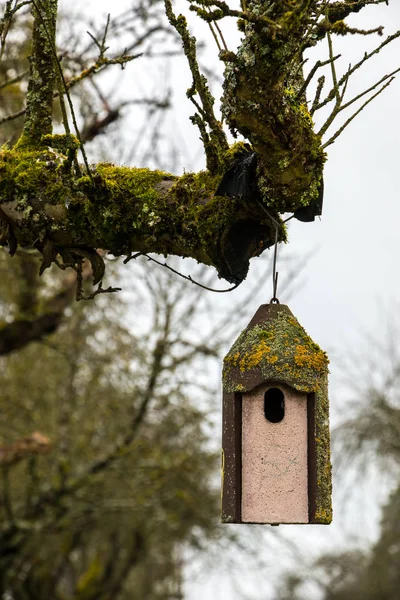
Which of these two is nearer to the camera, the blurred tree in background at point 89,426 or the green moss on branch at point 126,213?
the green moss on branch at point 126,213

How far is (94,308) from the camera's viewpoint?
40.8 ft

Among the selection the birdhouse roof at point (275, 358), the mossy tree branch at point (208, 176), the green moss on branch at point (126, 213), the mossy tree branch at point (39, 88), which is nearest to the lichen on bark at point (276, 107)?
the mossy tree branch at point (208, 176)

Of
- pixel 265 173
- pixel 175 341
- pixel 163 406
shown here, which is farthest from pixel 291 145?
pixel 163 406

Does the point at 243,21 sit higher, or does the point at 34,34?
the point at 34,34

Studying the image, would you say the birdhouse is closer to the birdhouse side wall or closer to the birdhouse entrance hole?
the birdhouse side wall

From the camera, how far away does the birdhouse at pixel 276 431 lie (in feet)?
11.0

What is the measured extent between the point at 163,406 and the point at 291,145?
8870mm

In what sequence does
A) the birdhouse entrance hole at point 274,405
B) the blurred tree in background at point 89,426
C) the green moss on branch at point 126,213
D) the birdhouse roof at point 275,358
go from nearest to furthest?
the birdhouse roof at point 275,358 < the green moss on branch at point 126,213 < the birdhouse entrance hole at point 274,405 < the blurred tree in background at point 89,426

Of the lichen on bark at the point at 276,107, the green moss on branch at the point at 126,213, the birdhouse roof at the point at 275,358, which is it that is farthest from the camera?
the green moss on branch at the point at 126,213

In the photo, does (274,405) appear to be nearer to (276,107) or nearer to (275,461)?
(275,461)

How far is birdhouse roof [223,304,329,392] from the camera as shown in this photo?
3348 mm

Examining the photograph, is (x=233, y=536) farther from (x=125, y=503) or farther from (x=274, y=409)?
(x=274, y=409)

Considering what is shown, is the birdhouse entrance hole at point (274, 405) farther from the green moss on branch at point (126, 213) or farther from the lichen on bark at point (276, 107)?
the lichen on bark at point (276, 107)

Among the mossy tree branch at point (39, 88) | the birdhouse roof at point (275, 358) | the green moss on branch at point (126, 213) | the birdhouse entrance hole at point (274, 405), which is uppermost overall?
the mossy tree branch at point (39, 88)
